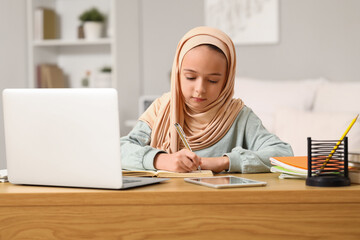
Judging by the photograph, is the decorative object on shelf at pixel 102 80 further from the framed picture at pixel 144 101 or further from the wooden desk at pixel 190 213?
the wooden desk at pixel 190 213

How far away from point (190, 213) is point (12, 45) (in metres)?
2.88

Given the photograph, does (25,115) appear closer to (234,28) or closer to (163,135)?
(163,135)

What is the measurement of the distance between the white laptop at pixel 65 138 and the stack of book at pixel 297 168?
0.98 feet

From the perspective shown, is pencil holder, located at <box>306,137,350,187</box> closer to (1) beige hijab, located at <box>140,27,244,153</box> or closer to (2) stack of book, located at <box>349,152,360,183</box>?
(2) stack of book, located at <box>349,152,360,183</box>

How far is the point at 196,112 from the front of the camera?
1579mm

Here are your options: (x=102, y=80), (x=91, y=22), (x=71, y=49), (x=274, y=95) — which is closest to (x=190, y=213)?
(x=274, y=95)

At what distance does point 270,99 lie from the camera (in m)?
2.71

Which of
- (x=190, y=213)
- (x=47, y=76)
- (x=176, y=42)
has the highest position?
(x=176, y=42)

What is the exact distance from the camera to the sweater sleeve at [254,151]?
1360 mm

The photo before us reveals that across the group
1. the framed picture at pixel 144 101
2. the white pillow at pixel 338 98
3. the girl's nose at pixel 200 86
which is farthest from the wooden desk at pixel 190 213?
the framed picture at pixel 144 101

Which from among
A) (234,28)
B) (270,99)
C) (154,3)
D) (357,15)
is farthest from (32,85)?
(357,15)

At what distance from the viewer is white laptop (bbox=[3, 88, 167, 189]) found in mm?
1040

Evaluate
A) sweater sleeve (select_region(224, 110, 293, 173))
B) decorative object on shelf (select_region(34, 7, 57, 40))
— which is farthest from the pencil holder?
decorative object on shelf (select_region(34, 7, 57, 40))

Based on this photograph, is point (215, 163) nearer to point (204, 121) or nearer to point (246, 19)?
point (204, 121)
